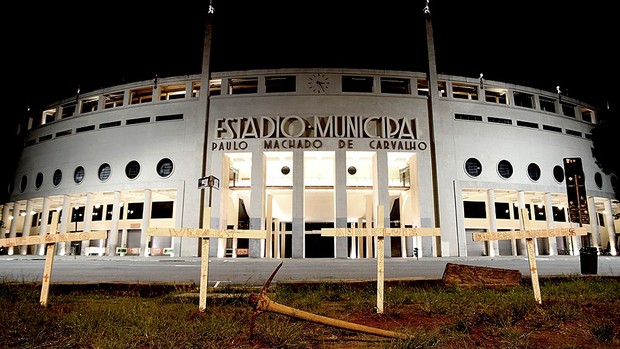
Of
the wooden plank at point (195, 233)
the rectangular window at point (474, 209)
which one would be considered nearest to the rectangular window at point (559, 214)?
the rectangular window at point (474, 209)

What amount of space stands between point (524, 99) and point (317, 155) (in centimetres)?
2344

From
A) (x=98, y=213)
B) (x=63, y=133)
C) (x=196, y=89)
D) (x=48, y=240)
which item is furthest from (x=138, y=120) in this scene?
(x=48, y=240)

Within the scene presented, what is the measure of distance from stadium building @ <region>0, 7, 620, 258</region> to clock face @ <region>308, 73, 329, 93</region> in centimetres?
12

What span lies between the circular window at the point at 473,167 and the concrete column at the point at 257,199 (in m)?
17.4

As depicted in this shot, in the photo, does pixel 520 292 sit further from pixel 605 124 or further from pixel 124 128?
pixel 605 124

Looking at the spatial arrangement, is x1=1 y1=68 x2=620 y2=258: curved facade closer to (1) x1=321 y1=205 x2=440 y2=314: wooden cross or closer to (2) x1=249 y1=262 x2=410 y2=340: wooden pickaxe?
(1) x1=321 y1=205 x2=440 y2=314: wooden cross

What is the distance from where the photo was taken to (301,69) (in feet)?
106

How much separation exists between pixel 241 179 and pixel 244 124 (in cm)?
688

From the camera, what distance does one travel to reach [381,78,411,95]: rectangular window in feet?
110

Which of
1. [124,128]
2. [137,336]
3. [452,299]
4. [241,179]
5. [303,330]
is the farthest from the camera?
[241,179]

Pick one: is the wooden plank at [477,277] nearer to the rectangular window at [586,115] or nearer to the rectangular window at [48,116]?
the rectangular window at [586,115]

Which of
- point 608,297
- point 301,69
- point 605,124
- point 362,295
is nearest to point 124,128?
point 301,69

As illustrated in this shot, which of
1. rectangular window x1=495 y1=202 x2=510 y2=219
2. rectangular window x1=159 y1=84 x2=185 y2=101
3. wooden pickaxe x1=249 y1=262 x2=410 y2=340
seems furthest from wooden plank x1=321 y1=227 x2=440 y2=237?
rectangular window x1=495 y1=202 x2=510 y2=219

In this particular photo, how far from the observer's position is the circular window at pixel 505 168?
32.8 meters
